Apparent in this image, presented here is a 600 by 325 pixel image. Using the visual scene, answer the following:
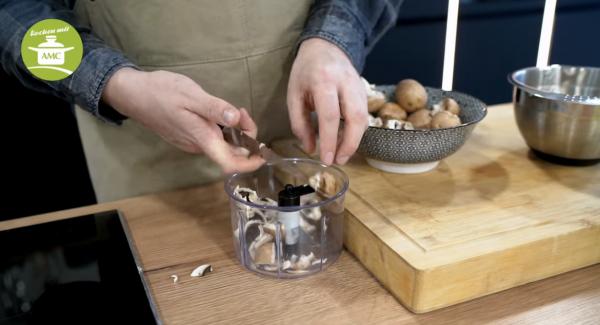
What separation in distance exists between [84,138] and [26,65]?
8.9 inches

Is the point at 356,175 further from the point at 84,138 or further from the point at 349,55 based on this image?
the point at 84,138

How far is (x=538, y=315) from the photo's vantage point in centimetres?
58

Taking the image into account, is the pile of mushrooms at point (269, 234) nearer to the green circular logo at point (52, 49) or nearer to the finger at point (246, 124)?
the finger at point (246, 124)

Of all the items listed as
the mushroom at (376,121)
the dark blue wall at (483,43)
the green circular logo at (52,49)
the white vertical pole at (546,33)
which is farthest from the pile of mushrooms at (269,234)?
the white vertical pole at (546,33)

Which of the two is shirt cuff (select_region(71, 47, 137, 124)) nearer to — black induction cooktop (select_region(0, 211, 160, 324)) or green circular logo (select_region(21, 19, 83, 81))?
green circular logo (select_region(21, 19, 83, 81))

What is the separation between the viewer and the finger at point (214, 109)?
62cm

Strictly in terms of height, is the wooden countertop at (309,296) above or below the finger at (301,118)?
below

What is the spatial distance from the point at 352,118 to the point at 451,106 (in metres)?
0.25

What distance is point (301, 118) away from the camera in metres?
0.74

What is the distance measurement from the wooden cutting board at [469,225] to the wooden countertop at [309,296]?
0.01m

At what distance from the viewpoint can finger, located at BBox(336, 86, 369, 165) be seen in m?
0.68

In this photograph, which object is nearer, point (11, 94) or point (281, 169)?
point (281, 169)

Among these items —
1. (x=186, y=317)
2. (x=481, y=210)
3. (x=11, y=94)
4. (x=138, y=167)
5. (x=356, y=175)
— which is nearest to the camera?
(x=186, y=317)

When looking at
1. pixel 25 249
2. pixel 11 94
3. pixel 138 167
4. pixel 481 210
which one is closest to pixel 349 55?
pixel 481 210
